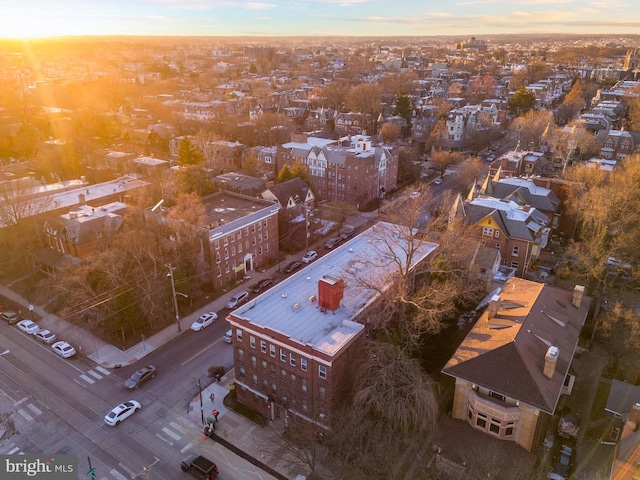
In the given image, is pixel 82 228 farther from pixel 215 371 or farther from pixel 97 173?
pixel 97 173

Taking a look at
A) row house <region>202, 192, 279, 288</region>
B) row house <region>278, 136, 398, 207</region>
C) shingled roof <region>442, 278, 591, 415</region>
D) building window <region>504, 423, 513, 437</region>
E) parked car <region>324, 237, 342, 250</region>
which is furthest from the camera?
row house <region>278, 136, 398, 207</region>

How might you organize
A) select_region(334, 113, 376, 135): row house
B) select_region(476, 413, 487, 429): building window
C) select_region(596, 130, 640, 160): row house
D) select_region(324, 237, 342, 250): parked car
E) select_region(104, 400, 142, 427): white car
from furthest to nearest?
select_region(334, 113, 376, 135): row house
select_region(596, 130, 640, 160): row house
select_region(324, 237, 342, 250): parked car
select_region(104, 400, 142, 427): white car
select_region(476, 413, 487, 429): building window

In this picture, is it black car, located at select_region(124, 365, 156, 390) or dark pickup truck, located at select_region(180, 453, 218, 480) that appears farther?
black car, located at select_region(124, 365, 156, 390)

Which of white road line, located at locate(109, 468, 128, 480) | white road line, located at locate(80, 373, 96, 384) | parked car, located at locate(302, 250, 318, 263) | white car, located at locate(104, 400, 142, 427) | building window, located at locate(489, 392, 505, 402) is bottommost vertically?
parked car, located at locate(302, 250, 318, 263)

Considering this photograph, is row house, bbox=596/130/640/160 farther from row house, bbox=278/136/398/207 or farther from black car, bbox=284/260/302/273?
black car, bbox=284/260/302/273

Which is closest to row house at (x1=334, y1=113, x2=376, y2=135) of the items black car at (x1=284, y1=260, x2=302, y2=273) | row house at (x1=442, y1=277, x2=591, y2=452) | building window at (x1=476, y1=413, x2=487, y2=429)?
black car at (x1=284, y1=260, x2=302, y2=273)

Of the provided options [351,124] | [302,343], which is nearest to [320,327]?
[302,343]

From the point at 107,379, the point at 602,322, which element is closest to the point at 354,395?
the point at 107,379
